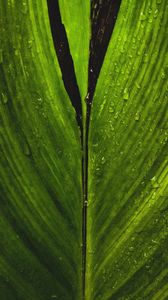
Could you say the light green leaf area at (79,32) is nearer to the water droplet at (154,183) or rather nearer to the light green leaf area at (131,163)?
the light green leaf area at (131,163)

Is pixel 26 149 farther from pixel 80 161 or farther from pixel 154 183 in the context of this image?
pixel 154 183

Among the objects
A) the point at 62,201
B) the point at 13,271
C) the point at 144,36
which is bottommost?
the point at 13,271

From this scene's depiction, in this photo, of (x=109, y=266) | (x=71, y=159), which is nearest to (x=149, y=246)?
(x=109, y=266)

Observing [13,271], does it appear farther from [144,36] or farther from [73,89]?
[144,36]

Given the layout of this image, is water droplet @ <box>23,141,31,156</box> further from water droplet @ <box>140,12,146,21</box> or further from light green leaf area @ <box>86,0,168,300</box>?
water droplet @ <box>140,12,146,21</box>

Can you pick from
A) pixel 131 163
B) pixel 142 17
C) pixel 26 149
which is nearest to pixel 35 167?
pixel 26 149

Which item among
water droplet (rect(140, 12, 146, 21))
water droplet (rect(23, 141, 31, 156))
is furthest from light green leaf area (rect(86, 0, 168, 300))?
water droplet (rect(23, 141, 31, 156))

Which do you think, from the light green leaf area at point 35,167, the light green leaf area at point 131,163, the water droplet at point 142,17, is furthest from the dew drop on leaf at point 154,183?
the water droplet at point 142,17
